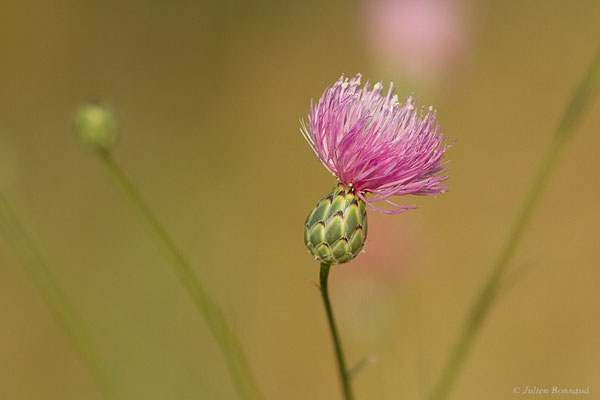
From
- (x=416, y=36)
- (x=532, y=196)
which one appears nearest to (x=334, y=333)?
(x=532, y=196)

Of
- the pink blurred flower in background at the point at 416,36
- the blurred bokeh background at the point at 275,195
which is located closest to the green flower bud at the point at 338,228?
the blurred bokeh background at the point at 275,195

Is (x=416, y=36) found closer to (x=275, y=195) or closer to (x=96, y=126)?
(x=96, y=126)

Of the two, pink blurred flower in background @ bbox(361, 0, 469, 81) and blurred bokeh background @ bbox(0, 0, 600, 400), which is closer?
pink blurred flower in background @ bbox(361, 0, 469, 81)

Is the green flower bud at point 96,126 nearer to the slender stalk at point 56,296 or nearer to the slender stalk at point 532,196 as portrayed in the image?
the slender stalk at point 56,296

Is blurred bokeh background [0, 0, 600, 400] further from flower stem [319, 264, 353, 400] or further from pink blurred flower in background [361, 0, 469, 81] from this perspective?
flower stem [319, 264, 353, 400]

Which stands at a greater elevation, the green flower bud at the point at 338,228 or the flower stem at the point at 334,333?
the green flower bud at the point at 338,228

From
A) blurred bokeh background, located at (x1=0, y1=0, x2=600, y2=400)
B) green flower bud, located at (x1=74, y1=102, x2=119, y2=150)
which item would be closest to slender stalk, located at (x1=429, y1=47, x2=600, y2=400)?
blurred bokeh background, located at (x1=0, y1=0, x2=600, y2=400)
